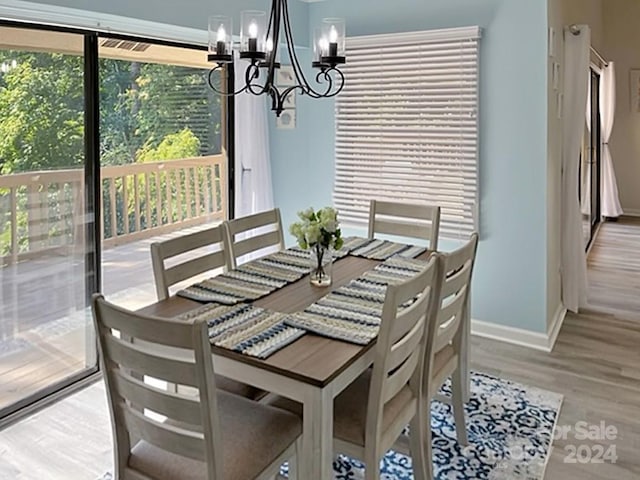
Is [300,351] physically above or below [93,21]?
below

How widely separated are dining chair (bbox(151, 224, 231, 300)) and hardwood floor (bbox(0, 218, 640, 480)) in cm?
87

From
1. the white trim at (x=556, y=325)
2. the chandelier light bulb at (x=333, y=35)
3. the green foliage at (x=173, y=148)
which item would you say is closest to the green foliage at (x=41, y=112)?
the green foliage at (x=173, y=148)

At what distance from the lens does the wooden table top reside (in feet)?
5.36

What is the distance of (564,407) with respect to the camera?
288 centimetres

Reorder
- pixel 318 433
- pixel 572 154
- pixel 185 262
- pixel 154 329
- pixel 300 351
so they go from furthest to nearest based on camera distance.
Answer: pixel 572 154
pixel 185 262
pixel 300 351
pixel 318 433
pixel 154 329

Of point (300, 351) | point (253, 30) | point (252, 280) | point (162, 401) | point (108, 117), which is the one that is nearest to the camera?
point (162, 401)

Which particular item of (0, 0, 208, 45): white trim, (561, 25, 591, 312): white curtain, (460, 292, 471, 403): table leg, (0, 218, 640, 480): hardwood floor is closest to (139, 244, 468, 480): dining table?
(460, 292, 471, 403): table leg

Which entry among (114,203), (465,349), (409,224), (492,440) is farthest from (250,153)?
(492,440)

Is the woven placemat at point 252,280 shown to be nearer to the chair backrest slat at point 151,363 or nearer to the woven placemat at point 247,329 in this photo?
the woven placemat at point 247,329

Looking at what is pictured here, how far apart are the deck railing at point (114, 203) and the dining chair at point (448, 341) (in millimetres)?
2111

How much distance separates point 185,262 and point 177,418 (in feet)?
3.80

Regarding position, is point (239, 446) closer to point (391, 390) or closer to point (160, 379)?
point (160, 379)

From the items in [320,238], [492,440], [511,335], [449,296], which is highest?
[320,238]

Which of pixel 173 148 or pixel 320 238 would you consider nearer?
pixel 320 238
